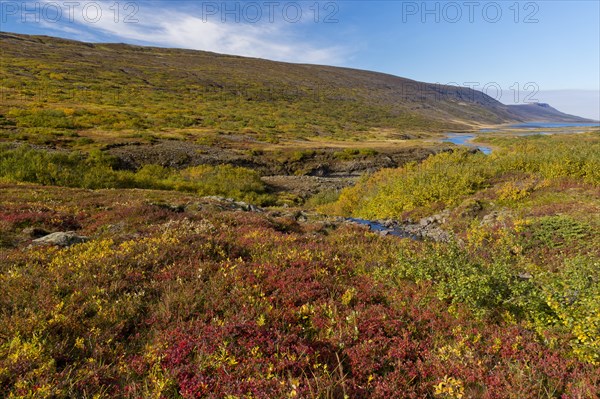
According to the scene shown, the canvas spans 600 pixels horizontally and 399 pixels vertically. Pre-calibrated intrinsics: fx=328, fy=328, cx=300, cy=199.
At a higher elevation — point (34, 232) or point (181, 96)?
point (181, 96)

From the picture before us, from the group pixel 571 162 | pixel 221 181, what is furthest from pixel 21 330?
pixel 221 181

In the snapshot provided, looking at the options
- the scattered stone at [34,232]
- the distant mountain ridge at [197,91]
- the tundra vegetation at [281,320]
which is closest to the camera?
the tundra vegetation at [281,320]

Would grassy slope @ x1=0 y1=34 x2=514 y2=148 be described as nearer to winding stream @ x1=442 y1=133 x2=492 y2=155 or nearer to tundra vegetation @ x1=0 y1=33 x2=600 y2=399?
winding stream @ x1=442 y1=133 x2=492 y2=155

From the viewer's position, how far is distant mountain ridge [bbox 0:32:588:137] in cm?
6569

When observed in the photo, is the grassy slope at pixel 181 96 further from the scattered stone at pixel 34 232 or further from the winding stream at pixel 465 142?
the scattered stone at pixel 34 232

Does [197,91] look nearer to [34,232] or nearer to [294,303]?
[34,232]

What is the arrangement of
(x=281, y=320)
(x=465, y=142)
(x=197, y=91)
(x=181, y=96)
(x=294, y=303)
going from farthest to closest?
(x=197, y=91), (x=181, y=96), (x=465, y=142), (x=294, y=303), (x=281, y=320)

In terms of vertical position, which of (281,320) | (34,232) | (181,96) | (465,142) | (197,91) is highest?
(197,91)

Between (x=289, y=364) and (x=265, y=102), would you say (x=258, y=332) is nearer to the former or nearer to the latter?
(x=289, y=364)

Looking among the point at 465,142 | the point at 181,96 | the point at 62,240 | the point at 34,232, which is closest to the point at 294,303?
the point at 62,240

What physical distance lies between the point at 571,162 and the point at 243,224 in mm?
19281

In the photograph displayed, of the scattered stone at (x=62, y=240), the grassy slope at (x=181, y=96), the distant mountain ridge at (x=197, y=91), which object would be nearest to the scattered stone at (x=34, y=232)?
the scattered stone at (x=62, y=240)

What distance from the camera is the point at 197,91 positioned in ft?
328

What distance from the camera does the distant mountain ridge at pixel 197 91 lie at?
216 ft
